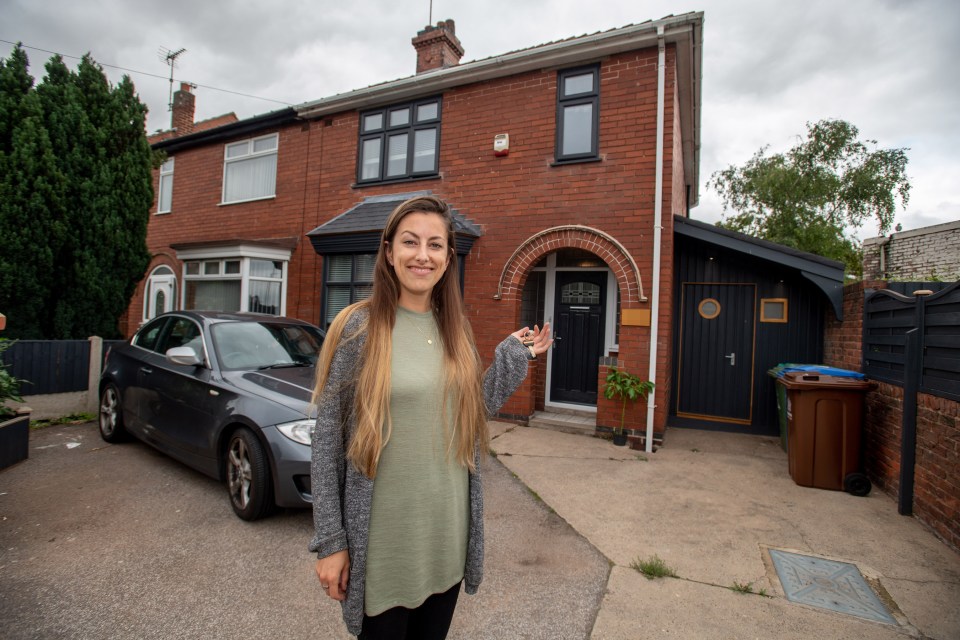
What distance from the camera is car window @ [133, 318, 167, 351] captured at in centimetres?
522

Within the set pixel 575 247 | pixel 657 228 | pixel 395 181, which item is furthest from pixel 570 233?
pixel 395 181

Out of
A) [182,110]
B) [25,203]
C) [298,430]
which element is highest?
[182,110]

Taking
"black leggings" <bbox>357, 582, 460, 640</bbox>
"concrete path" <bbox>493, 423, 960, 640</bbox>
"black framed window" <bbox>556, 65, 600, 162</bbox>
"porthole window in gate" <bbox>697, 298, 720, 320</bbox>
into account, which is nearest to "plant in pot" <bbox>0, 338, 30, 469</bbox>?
"concrete path" <bbox>493, 423, 960, 640</bbox>

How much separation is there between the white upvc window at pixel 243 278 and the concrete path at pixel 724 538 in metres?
5.99

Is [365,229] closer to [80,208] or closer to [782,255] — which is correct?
[80,208]

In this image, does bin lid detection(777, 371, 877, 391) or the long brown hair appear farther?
bin lid detection(777, 371, 877, 391)

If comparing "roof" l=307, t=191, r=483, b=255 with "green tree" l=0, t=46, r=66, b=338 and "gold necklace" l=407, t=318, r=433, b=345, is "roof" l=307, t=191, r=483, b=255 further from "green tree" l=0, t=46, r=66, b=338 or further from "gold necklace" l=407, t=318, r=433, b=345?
"gold necklace" l=407, t=318, r=433, b=345

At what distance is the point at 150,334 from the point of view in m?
5.37

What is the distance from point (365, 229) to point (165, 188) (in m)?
7.74

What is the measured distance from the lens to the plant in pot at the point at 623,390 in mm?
6359

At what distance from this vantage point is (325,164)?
375 inches

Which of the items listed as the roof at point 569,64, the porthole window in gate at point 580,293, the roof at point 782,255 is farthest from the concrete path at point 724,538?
the roof at point 569,64

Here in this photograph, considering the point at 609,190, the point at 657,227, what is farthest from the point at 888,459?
the point at 609,190

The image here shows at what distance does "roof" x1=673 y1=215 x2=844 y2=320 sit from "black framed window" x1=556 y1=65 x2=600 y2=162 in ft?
5.52
